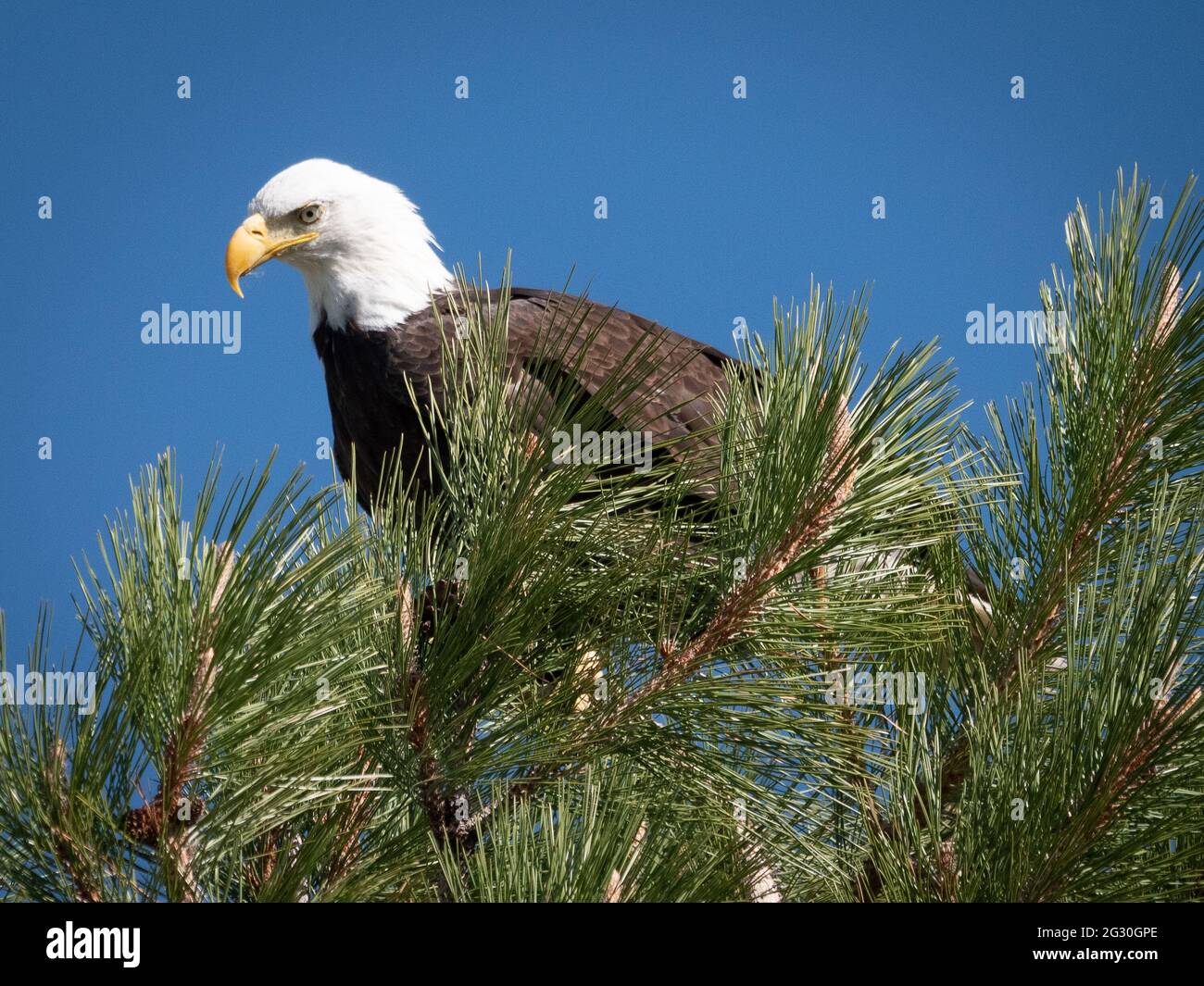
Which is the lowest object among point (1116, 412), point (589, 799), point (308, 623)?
point (589, 799)

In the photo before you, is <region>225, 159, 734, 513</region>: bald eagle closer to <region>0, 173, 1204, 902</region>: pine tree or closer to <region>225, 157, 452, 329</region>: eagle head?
<region>225, 157, 452, 329</region>: eagle head

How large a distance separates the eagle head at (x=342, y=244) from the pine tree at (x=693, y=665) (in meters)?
2.27

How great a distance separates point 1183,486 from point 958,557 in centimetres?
35

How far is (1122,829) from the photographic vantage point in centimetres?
158

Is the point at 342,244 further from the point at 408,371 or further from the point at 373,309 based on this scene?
the point at 408,371

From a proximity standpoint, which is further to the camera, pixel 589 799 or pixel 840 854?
pixel 840 854

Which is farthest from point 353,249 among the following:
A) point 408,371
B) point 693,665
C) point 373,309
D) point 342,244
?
point 693,665


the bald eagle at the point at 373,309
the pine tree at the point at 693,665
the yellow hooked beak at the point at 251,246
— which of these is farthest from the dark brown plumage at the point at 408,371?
the pine tree at the point at 693,665

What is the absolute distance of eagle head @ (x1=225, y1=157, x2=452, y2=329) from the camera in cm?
403

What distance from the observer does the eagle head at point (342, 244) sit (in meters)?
Result: 4.03

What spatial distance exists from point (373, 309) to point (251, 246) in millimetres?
434
